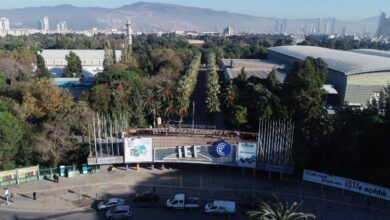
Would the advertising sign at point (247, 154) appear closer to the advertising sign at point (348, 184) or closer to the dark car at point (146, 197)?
the advertising sign at point (348, 184)

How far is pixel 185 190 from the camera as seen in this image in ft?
103

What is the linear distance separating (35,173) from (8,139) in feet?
12.6

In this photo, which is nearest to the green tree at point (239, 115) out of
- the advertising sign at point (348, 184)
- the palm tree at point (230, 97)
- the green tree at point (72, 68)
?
the palm tree at point (230, 97)

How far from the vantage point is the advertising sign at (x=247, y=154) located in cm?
3247

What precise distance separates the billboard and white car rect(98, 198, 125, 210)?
5.73 m

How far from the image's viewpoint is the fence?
32031 millimetres

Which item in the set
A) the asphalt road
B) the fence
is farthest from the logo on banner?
the fence

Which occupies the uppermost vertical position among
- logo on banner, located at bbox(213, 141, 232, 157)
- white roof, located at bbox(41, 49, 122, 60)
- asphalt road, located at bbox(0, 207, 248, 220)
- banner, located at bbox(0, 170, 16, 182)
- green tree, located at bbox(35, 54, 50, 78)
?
white roof, located at bbox(41, 49, 122, 60)

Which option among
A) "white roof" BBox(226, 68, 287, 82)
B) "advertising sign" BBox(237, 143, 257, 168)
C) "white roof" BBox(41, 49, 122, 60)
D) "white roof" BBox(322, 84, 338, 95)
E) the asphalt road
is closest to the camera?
the asphalt road

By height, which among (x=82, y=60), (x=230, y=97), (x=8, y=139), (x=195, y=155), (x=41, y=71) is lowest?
(x=195, y=155)

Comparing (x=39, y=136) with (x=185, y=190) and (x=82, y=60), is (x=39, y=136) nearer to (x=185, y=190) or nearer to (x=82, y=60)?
(x=185, y=190)

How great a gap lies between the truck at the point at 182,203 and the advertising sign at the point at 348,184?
10.1 metres

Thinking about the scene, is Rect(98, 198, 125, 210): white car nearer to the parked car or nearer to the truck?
the parked car

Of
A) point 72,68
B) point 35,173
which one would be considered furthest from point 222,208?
point 72,68
